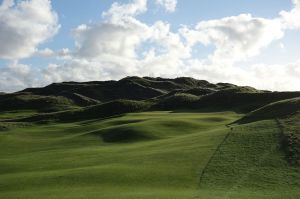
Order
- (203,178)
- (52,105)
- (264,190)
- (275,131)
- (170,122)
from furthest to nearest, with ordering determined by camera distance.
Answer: (52,105) < (170,122) < (275,131) < (203,178) < (264,190)

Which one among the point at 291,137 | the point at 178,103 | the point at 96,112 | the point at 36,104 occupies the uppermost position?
the point at 36,104

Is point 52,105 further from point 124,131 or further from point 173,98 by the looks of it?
point 124,131

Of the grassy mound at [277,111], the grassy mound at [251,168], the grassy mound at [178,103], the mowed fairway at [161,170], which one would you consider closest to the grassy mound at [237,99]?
the grassy mound at [178,103]

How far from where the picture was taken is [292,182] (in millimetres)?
31750

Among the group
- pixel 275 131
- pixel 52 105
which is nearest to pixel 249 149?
pixel 275 131

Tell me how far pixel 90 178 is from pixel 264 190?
12.6 meters

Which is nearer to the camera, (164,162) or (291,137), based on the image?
(164,162)

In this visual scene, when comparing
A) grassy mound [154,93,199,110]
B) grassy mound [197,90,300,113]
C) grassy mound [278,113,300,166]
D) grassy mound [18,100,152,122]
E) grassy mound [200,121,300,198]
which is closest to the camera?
grassy mound [200,121,300,198]

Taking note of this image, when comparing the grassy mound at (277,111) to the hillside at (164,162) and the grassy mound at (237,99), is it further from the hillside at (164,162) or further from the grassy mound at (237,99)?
the grassy mound at (237,99)

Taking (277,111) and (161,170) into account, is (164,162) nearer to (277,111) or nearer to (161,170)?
(161,170)

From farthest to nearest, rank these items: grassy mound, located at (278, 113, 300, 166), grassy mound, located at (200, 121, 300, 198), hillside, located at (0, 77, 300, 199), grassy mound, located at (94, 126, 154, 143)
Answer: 1. grassy mound, located at (94, 126, 154, 143)
2. grassy mound, located at (278, 113, 300, 166)
3. grassy mound, located at (200, 121, 300, 198)
4. hillside, located at (0, 77, 300, 199)

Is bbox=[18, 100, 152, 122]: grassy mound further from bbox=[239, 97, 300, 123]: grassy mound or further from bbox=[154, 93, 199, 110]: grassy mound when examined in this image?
bbox=[239, 97, 300, 123]: grassy mound

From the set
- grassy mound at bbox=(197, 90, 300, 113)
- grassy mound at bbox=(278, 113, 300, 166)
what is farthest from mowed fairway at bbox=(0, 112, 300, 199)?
grassy mound at bbox=(197, 90, 300, 113)

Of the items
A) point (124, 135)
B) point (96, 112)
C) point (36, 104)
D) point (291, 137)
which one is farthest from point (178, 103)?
point (36, 104)
